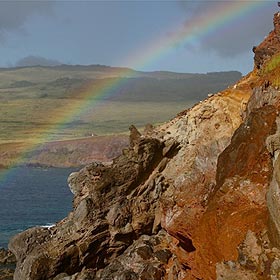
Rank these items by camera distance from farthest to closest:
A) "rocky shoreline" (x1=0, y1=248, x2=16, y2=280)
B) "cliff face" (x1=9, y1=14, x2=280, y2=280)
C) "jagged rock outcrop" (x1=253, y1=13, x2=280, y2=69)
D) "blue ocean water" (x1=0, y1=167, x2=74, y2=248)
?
"blue ocean water" (x1=0, y1=167, x2=74, y2=248), "rocky shoreline" (x1=0, y1=248, x2=16, y2=280), "jagged rock outcrop" (x1=253, y1=13, x2=280, y2=69), "cliff face" (x1=9, y1=14, x2=280, y2=280)

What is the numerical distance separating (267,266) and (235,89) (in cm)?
1644

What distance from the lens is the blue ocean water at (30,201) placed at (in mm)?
61969

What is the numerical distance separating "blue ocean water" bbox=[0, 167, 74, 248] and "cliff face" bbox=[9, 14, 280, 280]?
85.7ft

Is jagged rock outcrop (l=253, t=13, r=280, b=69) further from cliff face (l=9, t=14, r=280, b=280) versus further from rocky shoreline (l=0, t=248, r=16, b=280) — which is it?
rocky shoreline (l=0, t=248, r=16, b=280)

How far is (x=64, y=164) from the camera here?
153 metres

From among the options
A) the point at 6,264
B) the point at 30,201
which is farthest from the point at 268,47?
the point at 30,201

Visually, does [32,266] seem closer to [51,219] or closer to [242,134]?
[242,134]

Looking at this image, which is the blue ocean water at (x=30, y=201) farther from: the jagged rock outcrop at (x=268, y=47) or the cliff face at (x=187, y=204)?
the jagged rock outcrop at (x=268, y=47)

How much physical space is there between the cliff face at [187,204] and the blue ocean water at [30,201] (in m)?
26.1

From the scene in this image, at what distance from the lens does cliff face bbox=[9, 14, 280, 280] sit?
52.9 ft

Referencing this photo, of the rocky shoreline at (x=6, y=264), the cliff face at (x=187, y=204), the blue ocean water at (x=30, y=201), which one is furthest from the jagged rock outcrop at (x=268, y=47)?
the blue ocean water at (x=30, y=201)

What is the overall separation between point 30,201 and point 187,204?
199 feet

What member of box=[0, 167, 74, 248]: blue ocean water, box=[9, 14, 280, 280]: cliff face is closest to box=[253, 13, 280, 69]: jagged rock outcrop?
box=[9, 14, 280, 280]: cliff face

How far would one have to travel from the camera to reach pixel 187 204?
21328mm
